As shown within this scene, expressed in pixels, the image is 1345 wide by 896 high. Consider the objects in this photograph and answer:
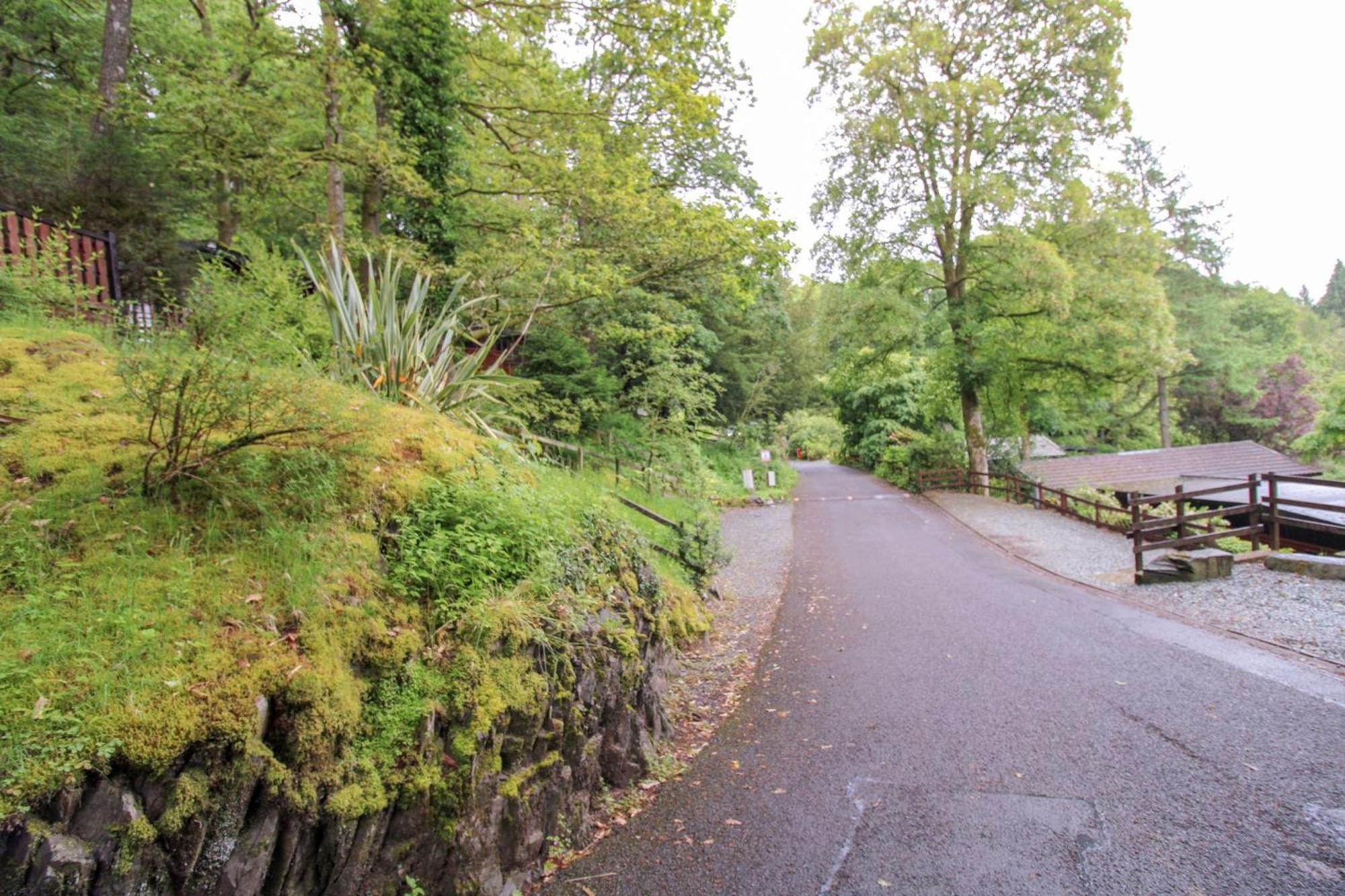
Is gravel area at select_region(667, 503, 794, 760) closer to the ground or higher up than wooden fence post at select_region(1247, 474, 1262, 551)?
closer to the ground

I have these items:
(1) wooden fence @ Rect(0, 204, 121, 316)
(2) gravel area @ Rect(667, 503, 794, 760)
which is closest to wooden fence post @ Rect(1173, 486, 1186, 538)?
(2) gravel area @ Rect(667, 503, 794, 760)

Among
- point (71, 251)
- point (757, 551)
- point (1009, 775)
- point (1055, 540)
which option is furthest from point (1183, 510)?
point (71, 251)

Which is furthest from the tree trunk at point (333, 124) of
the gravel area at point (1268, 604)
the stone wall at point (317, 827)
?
the gravel area at point (1268, 604)

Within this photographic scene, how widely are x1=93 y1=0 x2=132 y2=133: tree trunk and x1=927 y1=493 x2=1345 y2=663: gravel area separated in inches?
637

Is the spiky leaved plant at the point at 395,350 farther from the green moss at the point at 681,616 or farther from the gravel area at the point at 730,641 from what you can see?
the gravel area at the point at 730,641

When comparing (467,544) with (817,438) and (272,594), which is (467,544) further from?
(817,438)

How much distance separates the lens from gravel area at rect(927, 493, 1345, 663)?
6.00m

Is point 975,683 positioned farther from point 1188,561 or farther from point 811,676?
point 1188,561

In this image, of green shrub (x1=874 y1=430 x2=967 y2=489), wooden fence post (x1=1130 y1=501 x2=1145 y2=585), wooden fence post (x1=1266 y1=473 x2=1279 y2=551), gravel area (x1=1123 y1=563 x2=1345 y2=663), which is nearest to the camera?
gravel area (x1=1123 y1=563 x2=1345 y2=663)

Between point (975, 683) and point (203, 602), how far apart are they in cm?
515

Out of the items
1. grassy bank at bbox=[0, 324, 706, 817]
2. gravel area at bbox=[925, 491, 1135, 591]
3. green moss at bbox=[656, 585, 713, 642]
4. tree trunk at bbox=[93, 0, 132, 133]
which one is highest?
tree trunk at bbox=[93, 0, 132, 133]

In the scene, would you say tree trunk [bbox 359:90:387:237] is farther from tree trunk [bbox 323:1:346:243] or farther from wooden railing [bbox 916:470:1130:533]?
wooden railing [bbox 916:470:1130:533]

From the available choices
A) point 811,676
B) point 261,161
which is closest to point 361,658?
point 811,676

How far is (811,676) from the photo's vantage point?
5.65 meters
